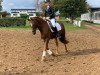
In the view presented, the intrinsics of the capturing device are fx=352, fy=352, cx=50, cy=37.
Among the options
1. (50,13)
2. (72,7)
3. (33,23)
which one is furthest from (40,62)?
(72,7)

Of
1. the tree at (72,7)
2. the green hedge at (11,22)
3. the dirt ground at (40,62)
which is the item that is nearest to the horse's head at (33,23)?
the dirt ground at (40,62)

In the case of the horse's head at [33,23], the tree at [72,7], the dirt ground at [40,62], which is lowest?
the tree at [72,7]

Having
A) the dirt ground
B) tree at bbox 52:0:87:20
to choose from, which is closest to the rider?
the dirt ground

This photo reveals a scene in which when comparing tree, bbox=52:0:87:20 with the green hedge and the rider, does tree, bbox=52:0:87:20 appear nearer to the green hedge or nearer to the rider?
the green hedge

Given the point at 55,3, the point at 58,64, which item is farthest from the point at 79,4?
the point at 58,64

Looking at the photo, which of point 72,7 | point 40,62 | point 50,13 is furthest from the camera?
point 72,7

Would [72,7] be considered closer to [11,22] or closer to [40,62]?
[11,22]

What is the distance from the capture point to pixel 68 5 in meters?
61.8

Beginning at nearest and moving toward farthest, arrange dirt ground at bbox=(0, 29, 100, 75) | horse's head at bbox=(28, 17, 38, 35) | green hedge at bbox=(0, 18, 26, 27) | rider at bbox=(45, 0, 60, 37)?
dirt ground at bbox=(0, 29, 100, 75), horse's head at bbox=(28, 17, 38, 35), rider at bbox=(45, 0, 60, 37), green hedge at bbox=(0, 18, 26, 27)

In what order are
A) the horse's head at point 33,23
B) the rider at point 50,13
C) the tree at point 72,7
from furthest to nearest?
1. the tree at point 72,7
2. the rider at point 50,13
3. the horse's head at point 33,23

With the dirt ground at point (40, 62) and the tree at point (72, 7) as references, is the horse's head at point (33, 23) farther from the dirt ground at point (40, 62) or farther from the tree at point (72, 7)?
the tree at point (72, 7)

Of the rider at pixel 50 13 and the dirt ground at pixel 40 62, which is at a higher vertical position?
the rider at pixel 50 13

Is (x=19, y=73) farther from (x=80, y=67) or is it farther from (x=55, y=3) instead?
(x=55, y=3)

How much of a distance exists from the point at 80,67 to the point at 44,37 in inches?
131
